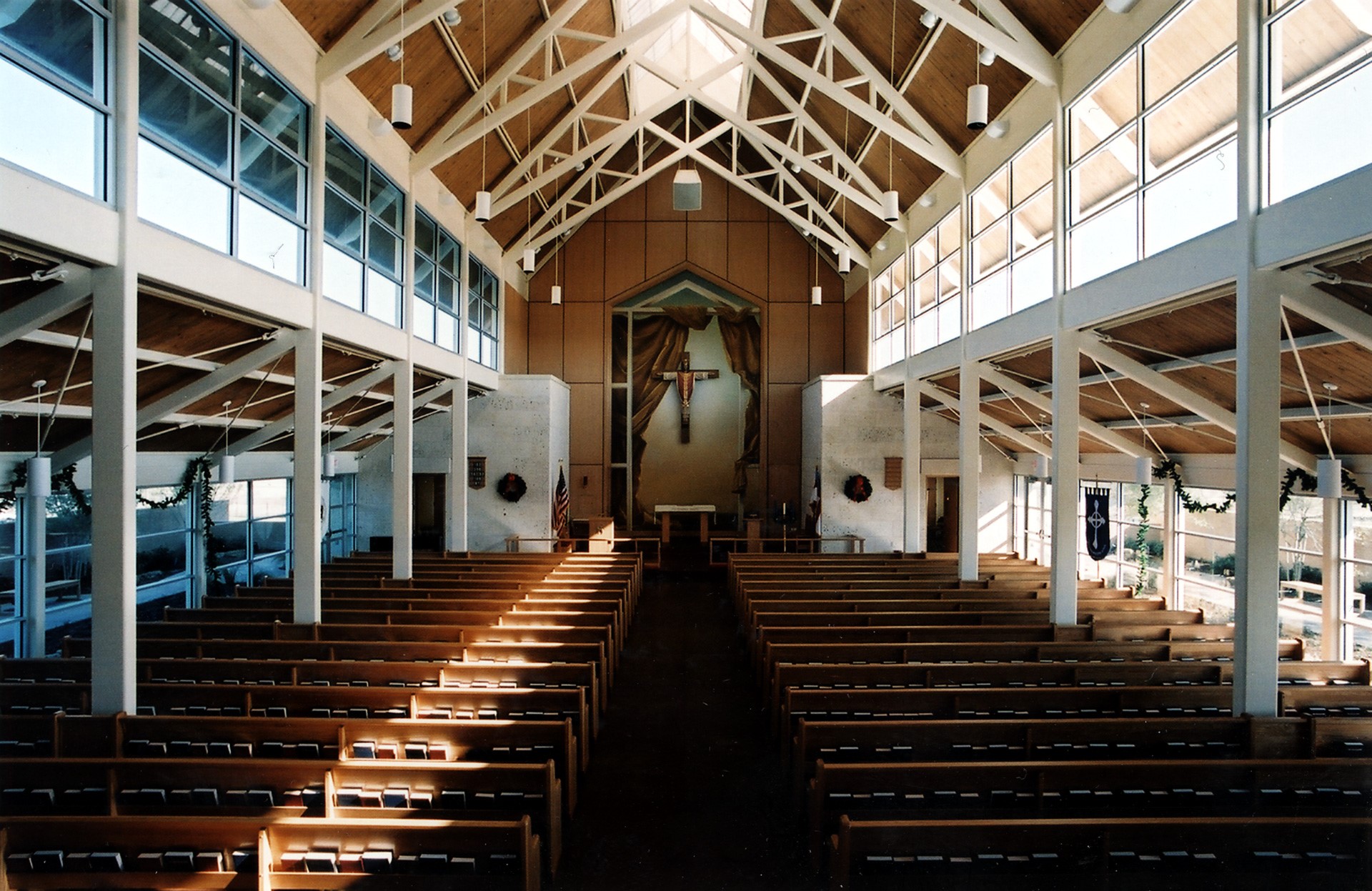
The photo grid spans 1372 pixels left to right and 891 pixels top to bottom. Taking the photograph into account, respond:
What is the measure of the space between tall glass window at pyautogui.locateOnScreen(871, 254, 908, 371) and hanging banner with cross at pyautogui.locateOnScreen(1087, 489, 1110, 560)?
15.9ft

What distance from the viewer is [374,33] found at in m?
7.98

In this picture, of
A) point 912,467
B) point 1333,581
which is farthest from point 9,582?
point 1333,581

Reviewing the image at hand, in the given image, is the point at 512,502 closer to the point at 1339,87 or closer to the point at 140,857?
the point at 140,857

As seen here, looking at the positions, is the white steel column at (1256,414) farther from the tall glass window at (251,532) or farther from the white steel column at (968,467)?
the tall glass window at (251,532)

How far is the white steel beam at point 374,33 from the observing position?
771 centimetres

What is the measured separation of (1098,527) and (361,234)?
32.4ft

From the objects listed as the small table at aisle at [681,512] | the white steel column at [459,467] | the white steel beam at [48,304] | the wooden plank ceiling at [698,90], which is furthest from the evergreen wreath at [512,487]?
the white steel beam at [48,304]

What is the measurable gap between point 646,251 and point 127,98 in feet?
44.0

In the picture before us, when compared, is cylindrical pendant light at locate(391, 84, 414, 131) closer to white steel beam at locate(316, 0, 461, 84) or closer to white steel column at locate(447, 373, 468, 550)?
white steel beam at locate(316, 0, 461, 84)

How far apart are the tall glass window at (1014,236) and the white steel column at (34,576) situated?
35.8ft

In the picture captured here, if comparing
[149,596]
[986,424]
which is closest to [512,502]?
[149,596]

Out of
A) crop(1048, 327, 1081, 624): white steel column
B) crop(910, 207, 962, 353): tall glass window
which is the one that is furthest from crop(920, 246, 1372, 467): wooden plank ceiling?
crop(910, 207, 962, 353): tall glass window

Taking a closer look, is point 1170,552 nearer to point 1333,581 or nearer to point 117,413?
point 1333,581

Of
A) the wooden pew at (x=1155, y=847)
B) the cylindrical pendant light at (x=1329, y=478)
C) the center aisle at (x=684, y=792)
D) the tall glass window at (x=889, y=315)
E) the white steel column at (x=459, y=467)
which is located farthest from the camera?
the tall glass window at (x=889, y=315)
